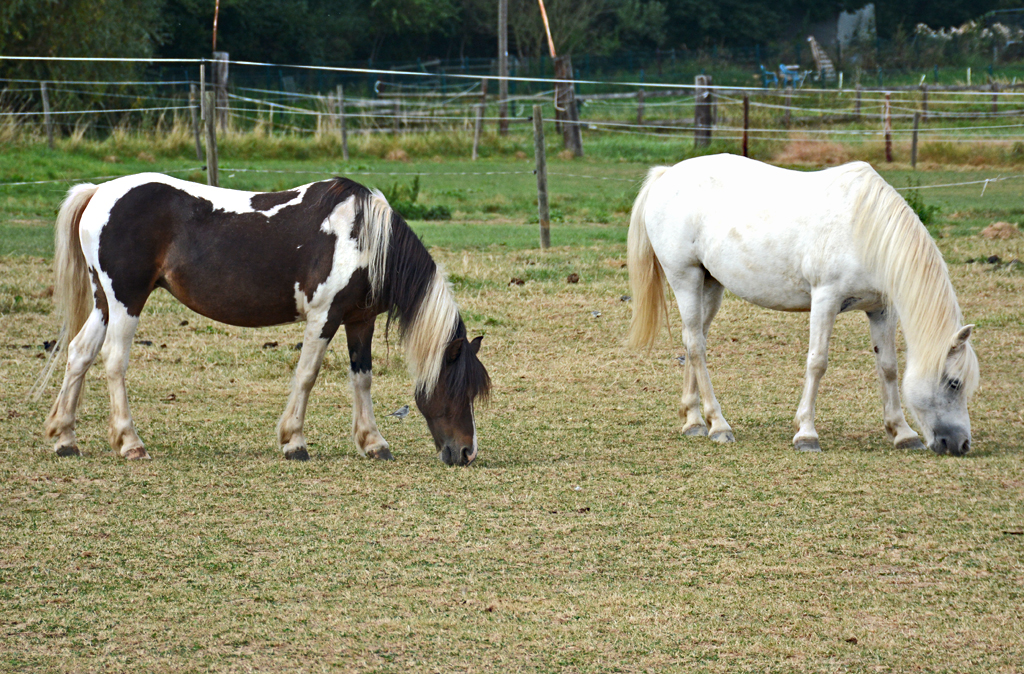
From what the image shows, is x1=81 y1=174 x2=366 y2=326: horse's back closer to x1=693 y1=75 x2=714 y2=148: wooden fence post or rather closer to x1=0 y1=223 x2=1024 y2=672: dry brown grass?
x1=0 y1=223 x2=1024 y2=672: dry brown grass

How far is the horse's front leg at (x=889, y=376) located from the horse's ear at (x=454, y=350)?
2.37 metres

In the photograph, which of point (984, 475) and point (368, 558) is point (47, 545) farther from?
point (984, 475)

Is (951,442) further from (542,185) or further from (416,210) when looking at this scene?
(416,210)

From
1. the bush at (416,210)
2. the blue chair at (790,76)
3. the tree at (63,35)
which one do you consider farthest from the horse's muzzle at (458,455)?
the blue chair at (790,76)

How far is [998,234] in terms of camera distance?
12930 millimetres

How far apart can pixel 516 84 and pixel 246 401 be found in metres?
36.4

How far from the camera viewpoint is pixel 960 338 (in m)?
5.46

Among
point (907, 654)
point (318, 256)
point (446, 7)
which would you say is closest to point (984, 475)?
point (907, 654)

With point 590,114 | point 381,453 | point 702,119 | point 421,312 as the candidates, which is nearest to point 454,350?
point 421,312

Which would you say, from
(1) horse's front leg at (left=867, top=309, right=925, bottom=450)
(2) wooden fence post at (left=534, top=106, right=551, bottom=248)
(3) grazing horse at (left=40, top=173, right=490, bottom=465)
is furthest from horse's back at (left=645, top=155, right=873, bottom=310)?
(2) wooden fence post at (left=534, top=106, right=551, bottom=248)

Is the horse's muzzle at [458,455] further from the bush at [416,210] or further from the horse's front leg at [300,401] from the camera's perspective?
the bush at [416,210]

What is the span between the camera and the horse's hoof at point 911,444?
5969 mm

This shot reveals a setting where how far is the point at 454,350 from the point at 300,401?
35.6 inches

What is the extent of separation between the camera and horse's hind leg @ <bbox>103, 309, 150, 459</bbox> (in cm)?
562
